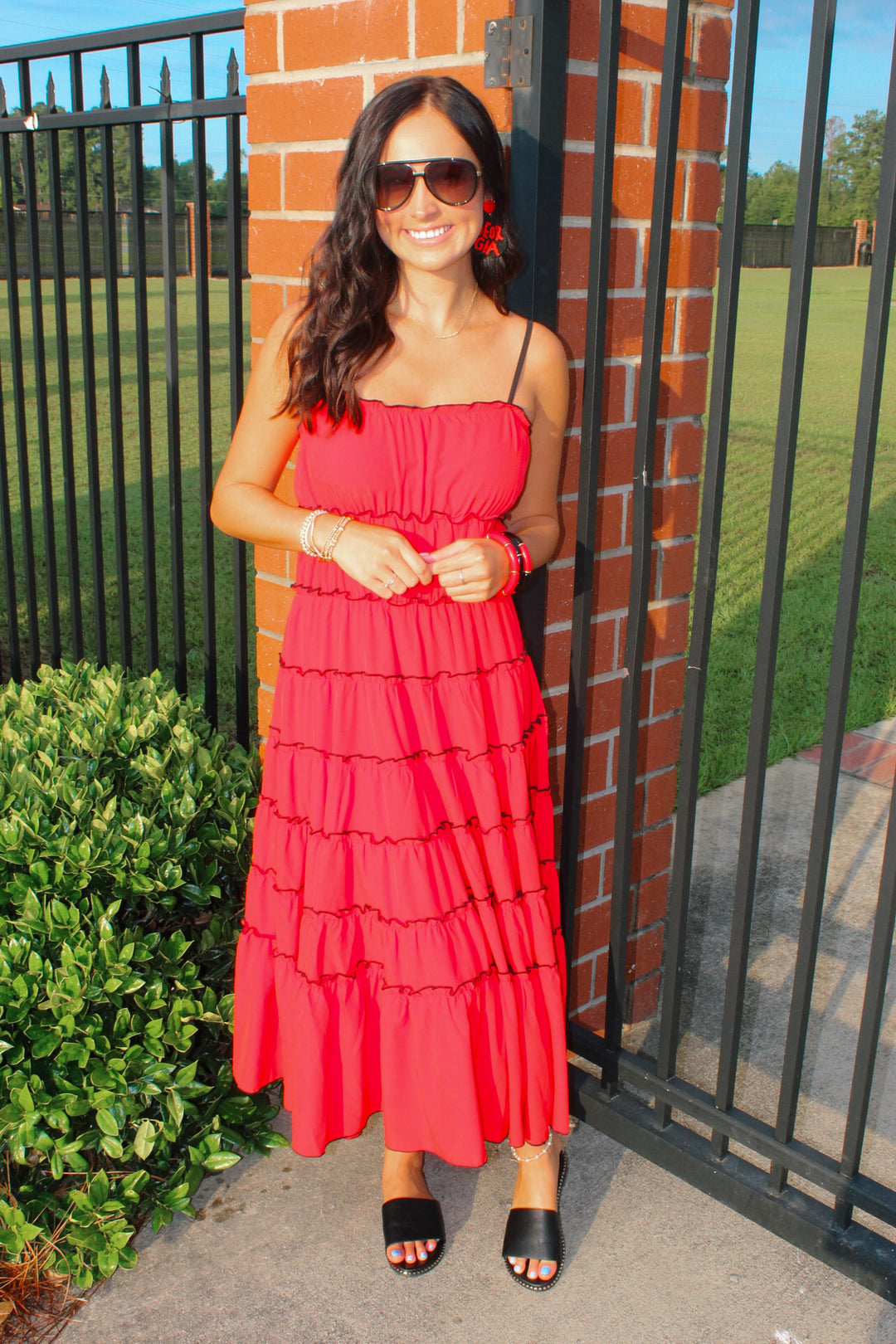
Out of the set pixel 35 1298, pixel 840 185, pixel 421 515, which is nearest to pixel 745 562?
pixel 421 515

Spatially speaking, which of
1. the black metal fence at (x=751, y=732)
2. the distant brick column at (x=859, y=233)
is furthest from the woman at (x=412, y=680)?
the distant brick column at (x=859, y=233)

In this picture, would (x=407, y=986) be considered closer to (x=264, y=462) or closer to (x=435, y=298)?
(x=264, y=462)

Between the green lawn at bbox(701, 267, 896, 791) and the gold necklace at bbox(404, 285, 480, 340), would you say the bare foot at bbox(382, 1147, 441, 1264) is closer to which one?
the gold necklace at bbox(404, 285, 480, 340)

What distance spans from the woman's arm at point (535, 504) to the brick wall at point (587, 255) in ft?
0.47

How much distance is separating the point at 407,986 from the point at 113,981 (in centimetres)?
55

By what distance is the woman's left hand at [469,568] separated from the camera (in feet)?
6.48

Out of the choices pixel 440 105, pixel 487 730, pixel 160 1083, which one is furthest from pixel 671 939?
pixel 440 105

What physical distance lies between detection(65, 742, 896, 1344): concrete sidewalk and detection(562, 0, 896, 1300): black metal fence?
6cm

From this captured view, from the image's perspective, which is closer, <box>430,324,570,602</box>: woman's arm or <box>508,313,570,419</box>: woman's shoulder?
<box>430,324,570,602</box>: woman's arm

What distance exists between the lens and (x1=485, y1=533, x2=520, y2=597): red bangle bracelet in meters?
2.05

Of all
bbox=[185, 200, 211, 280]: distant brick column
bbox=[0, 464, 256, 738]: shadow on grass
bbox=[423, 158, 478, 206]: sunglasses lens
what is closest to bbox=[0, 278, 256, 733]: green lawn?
bbox=[0, 464, 256, 738]: shadow on grass

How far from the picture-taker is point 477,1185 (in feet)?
7.90

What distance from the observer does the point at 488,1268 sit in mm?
2207

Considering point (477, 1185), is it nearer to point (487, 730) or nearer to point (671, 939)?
point (671, 939)
